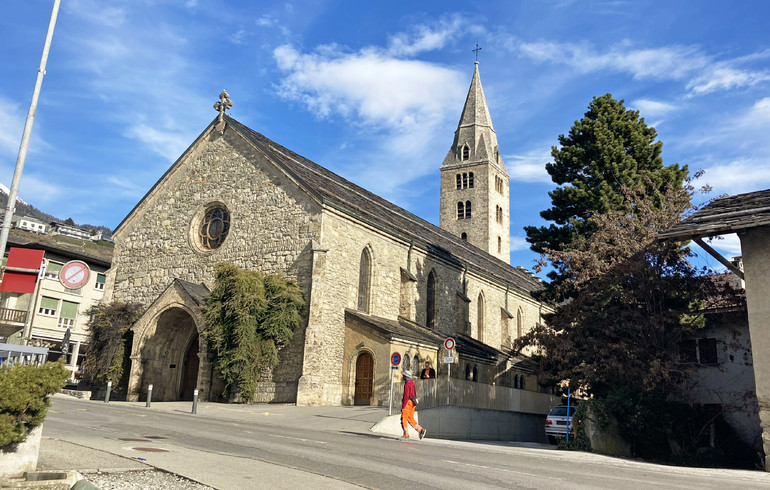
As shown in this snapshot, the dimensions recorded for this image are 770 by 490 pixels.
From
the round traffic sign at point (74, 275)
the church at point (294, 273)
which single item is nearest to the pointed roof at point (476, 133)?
the church at point (294, 273)

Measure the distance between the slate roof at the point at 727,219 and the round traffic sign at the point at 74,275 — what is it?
45.1 feet

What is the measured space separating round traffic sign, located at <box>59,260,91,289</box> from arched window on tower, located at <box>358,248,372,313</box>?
1523 centimetres

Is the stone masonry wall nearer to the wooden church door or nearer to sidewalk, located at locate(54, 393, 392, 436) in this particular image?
sidewalk, located at locate(54, 393, 392, 436)

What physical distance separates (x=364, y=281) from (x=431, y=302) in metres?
5.94

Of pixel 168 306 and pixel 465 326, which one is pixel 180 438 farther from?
pixel 465 326

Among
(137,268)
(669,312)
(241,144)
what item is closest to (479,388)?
(669,312)

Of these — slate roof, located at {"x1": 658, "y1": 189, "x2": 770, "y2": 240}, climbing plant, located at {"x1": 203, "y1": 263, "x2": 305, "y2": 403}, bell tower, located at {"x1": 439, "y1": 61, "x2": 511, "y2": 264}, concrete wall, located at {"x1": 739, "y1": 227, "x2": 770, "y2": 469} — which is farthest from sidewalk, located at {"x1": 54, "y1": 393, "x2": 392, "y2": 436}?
bell tower, located at {"x1": 439, "y1": 61, "x2": 511, "y2": 264}

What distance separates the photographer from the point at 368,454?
11.4 meters

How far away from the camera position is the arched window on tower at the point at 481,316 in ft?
125

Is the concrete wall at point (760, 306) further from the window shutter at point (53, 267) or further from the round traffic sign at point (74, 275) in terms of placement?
the window shutter at point (53, 267)

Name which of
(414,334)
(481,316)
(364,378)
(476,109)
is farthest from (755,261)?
(476,109)

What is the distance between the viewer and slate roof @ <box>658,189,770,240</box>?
14.5 meters

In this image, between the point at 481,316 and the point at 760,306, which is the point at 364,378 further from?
the point at 760,306

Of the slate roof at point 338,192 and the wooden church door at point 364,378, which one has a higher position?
the slate roof at point 338,192
